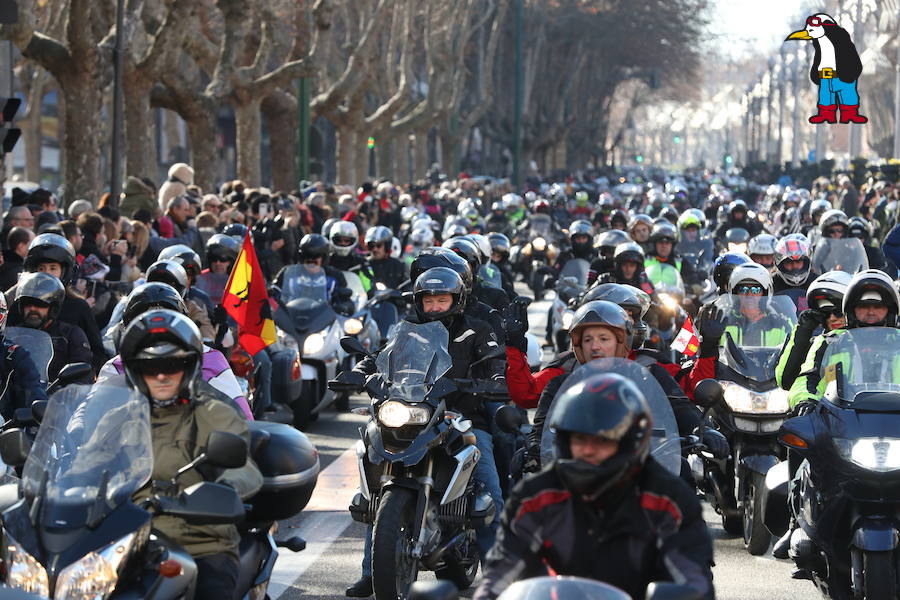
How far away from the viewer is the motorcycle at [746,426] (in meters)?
9.24

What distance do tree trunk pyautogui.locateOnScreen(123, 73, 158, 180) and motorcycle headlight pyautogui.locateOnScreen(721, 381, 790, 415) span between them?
17.9 metres

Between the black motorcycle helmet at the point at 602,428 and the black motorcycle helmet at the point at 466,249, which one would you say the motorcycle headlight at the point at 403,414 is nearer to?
the black motorcycle helmet at the point at 602,428

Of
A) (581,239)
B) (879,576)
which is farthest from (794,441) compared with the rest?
(581,239)

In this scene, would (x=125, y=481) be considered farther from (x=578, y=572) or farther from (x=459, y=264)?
(x=459, y=264)

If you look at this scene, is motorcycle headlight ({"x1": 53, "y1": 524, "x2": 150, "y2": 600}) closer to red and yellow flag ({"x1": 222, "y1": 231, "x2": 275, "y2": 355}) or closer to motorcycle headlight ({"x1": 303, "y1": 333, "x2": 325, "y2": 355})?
red and yellow flag ({"x1": 222, "y1": 231, "x2": 275, "y2": 355})

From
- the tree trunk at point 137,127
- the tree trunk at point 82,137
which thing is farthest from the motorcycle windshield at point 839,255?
the tree trunk at point 137,127

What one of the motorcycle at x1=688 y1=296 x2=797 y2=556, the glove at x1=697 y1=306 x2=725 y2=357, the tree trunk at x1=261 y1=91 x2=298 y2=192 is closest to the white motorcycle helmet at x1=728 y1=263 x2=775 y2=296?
the motorcycle at x1=688 y1=296 x2=797 y2=556

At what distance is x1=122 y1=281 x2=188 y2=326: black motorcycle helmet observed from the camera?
7262 millimetres

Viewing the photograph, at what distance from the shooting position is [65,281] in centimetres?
1069

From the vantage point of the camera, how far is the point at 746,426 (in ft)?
30.7

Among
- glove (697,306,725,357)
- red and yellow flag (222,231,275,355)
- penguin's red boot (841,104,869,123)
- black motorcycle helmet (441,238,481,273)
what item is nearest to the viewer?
glove (697,306,725,357)

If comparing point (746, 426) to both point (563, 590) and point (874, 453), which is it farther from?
point (563, 590)

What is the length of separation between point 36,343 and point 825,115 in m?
13.7

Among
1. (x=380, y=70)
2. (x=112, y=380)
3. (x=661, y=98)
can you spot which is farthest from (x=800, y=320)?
(x=661, y=98)
